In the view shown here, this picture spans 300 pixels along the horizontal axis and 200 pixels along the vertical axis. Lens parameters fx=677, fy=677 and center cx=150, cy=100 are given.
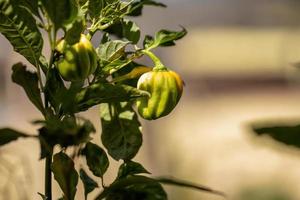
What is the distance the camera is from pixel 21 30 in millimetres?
475

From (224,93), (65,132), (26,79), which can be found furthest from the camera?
(224,93)

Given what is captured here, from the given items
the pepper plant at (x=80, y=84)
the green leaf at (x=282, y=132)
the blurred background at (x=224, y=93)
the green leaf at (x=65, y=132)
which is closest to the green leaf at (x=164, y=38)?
the pepper plant at (x=80, y=84)

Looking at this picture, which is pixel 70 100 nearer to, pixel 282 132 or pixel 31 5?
pixel 31 5

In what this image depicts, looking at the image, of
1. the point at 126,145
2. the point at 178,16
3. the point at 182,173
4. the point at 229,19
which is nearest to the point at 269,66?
the point at 229,19

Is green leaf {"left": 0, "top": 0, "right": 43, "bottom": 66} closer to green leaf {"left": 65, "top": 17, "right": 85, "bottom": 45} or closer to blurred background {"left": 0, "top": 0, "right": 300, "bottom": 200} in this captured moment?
green leaf {"left": 65, "top": 17, "right": 85, "bottom": 45}

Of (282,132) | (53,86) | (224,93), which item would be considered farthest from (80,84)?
(224,93)

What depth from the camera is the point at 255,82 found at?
4258 millimetres

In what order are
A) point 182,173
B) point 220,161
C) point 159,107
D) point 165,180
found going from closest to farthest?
point 165,180, point 159,107, point 182,173, point 220,161

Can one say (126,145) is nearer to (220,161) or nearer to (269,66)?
(220,161)

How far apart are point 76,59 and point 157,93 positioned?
0.26ft

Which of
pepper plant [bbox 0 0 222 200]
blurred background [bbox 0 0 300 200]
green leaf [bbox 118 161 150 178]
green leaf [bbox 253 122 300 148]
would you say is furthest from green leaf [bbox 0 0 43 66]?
blurred background [bbox 0 0 300 200]

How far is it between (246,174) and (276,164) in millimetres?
143

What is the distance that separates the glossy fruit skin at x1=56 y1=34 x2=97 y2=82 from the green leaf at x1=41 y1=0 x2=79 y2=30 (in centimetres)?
3

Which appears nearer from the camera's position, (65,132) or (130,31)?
(65,132)
